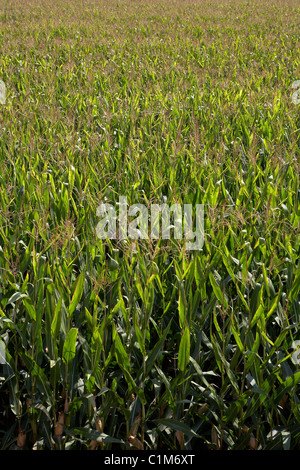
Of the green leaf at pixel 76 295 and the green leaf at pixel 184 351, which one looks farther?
the green leaf at pixel 76 295

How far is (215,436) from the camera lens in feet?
5.02

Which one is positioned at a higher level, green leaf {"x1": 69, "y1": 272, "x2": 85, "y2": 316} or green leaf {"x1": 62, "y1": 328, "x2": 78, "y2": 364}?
green leaf {"x1": 69, "y1": 272, "x2": 85, "y2": 316}

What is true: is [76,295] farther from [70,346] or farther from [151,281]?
[151,281]

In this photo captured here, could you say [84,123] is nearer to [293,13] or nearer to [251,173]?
[251,173]

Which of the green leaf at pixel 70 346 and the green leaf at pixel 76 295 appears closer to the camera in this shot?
the green leaf at pixel 70 346

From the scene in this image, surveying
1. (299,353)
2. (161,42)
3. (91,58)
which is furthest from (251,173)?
(161,42)

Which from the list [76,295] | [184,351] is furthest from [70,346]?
[184,351]

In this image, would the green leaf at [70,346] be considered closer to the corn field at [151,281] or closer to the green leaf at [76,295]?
the corn field at [151,281]

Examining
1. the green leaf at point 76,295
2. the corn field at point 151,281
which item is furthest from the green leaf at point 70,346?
the green leaf at point 76,295

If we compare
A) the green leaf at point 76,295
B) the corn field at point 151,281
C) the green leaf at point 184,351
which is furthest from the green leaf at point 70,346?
the green leaf at point 184,351

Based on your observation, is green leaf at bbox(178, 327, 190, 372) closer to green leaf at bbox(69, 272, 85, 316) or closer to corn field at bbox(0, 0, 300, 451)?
corn field at bbox(0, 0, 300, 451)

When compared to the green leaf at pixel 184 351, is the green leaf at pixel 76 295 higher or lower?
higher

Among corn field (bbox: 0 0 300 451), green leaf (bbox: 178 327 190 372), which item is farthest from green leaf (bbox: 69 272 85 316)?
green leaf (bbox: 178 327 190 372)

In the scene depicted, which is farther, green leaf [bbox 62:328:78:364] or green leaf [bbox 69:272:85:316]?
green leaf [bbox 69:272:85:316]
